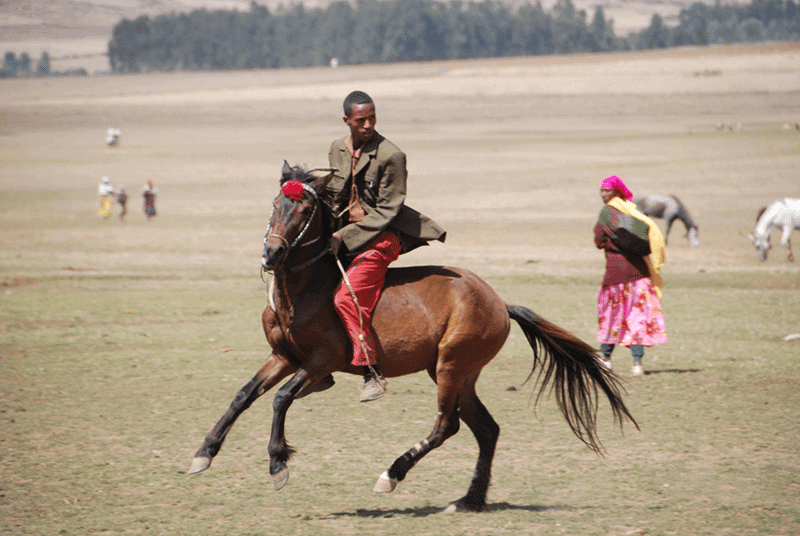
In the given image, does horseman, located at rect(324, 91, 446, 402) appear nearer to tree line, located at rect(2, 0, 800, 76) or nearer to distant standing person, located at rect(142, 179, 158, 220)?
distant standing person, located at rect(142, 179, 158, 220)

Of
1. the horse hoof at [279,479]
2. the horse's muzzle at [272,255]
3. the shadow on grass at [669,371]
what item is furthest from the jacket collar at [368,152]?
the shadow on grass at [669,371]

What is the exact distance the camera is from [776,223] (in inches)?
867

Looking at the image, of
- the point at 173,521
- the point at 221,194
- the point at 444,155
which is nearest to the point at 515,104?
the point at 444,155

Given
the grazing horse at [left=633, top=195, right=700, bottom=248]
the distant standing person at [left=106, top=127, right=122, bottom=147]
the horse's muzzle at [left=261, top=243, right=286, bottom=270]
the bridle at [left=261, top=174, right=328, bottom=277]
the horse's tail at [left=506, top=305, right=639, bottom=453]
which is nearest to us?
the horse's muzzle at [left=261, top=243, right=286, bottom=270]

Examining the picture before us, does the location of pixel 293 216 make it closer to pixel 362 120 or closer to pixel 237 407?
pixel 362 120

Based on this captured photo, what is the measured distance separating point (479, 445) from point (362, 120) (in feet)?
8.23

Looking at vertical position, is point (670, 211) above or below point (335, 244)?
below

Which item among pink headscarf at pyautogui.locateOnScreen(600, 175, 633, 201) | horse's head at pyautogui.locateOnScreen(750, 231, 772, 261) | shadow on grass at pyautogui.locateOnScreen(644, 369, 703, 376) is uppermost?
pink headscarf at pyautogui.locateOnScreen(600, 175, 633, 201)

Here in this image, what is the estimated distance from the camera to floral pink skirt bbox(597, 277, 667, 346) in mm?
11039

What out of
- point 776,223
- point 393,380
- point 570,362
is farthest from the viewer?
point 776,223

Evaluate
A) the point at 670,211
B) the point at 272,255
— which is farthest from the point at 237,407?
the point at 670,211

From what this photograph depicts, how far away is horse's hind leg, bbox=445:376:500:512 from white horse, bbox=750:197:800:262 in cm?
1592

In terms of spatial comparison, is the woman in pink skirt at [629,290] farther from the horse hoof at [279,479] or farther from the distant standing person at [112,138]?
the distant standing person at [112,138]

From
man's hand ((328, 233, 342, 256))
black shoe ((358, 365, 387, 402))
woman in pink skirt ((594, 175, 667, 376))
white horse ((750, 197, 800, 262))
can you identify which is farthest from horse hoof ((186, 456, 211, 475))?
white horse ((750, 197, 800, 262))
